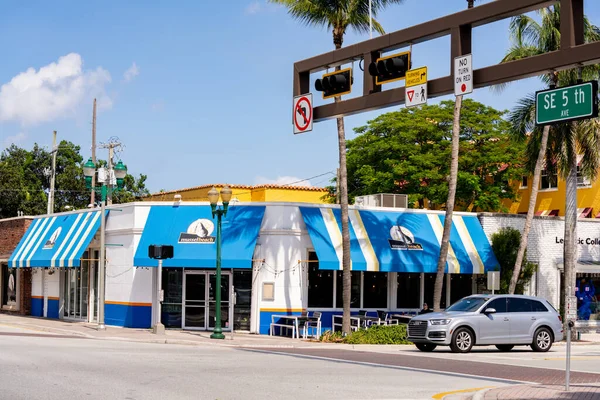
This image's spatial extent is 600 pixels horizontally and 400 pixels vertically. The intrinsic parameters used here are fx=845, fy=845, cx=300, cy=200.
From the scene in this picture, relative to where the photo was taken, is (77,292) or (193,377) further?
(77,292)

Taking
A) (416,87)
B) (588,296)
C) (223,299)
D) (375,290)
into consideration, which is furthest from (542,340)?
(588,296)

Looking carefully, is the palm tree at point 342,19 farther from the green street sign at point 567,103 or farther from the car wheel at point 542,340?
the green street sign at point 567,103

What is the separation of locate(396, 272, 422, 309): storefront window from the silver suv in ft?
24.4

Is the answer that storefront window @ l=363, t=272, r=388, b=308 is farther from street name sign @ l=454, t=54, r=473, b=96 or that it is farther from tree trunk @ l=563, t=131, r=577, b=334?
street name sign @ l=454, t=54, r=473, b=96

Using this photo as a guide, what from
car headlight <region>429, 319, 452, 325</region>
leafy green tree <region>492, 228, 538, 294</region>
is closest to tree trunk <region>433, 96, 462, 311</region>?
leafy green tree <region>492, 228, 538, 294</region>

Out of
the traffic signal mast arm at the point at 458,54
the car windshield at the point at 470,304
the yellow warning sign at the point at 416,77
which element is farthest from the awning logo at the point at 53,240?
the yellow warning sign at the point at 416,77

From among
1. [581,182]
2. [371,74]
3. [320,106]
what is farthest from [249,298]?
[581,182]

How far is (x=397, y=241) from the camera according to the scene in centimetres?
3195

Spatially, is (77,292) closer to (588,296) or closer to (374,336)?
(374,336)

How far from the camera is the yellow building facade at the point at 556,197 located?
44156mm

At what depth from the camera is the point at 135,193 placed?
77.3 metres

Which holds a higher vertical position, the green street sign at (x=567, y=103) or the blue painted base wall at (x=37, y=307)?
the green street sign at (x=567, y=103)

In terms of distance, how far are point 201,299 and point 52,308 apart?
9959 mm

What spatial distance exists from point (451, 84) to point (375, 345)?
12.6 metres
